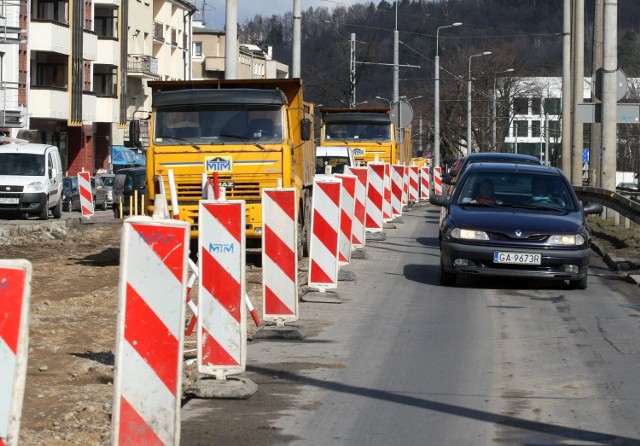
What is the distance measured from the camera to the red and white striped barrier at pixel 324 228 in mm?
14023

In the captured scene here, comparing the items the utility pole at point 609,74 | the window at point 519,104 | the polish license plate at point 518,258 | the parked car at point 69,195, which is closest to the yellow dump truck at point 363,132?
the utility pole at point 609,74

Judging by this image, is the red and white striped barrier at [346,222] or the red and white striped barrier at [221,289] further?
the red and white striped barrier at [346,222]

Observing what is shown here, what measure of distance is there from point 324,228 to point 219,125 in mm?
4838

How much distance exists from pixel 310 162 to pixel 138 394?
1545 cm

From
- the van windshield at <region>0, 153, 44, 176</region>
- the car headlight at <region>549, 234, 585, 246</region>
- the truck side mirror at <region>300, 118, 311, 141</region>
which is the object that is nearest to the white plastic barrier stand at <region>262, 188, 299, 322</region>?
the car headlight at <region>549, 234, 585, 246</region>

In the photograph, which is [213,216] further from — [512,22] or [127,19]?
[512,22]

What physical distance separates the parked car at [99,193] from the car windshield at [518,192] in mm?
33524

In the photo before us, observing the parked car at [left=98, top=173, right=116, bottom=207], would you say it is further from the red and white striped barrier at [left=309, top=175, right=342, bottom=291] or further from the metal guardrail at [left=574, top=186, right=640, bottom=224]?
the red and white striped barrier at [left=309, top=175, right=342, bottom=291]

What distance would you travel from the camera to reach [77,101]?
62281mm

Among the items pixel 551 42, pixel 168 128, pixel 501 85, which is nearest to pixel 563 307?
pixel 168 128

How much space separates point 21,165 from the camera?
119 ft

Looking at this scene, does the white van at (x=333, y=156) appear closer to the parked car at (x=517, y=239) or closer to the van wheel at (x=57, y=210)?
the van wheel at (x=57, y=210)

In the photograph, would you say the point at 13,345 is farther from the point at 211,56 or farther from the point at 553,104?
the point at 553,104

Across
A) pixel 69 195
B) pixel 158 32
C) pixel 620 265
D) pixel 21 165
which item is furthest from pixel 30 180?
pixel 158 32
